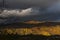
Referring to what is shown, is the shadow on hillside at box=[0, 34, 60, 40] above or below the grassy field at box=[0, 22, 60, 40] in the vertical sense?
below

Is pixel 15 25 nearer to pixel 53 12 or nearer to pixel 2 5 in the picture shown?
pixel 2 5

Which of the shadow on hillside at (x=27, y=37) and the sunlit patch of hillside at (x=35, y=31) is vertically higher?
the sunlit patch of hillside at (x=35, y=31)

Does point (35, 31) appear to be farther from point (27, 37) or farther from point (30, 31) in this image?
point (27, 37)

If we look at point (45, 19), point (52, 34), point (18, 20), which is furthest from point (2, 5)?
point (52, 34)

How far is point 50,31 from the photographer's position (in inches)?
142

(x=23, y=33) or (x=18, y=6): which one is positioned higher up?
(x=18, y=6)

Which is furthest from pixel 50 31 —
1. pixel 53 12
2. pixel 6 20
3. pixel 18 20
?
pixel 6 20

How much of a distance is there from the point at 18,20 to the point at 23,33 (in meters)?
0.31

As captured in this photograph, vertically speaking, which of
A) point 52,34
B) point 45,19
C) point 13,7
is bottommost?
point 52,34

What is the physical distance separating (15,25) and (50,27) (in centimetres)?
74

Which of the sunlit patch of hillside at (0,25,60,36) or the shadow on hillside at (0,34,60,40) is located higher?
the sunlit patch of hillside at (0,25,60,36)

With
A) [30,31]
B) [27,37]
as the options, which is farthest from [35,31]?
[27,37]

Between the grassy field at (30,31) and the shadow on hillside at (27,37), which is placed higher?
the grassy field at (30,31)

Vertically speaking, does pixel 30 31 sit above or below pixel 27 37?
above
